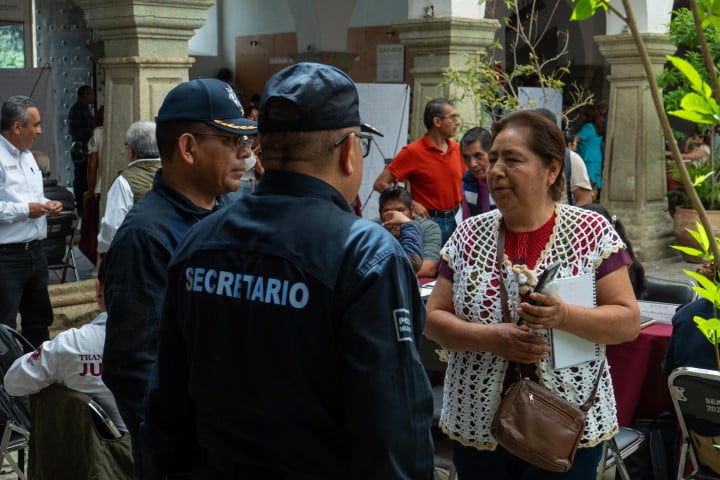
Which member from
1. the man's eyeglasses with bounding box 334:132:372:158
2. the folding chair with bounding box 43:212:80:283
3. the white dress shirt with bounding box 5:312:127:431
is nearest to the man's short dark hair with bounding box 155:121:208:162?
the man's eyeglasses with bounding box 334:132:372:158

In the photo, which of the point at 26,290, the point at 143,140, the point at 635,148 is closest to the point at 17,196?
the point at 26,290

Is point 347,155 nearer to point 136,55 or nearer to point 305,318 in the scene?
point 305,318

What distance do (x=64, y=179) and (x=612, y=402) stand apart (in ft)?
43.3

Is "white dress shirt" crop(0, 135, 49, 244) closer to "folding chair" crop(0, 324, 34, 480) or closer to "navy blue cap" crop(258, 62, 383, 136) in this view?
"folding chair" crop(0, 324, 34, 480)

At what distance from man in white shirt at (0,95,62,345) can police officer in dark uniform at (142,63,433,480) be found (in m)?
4.04

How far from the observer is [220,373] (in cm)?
169

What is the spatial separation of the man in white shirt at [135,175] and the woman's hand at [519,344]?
274 cm

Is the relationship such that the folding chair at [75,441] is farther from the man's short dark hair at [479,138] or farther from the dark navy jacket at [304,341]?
the man's short dark hair at [479,138]

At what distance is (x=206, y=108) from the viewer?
94.7 inches

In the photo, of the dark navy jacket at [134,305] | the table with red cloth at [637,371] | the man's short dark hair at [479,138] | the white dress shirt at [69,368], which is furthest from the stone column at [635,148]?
the dark navy jacket at [134,305]

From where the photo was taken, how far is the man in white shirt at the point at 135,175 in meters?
4.89

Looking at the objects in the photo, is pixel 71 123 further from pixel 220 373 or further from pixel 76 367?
pixel 220 373

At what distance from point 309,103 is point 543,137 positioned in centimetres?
121

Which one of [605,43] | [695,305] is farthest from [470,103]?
[695,305]
